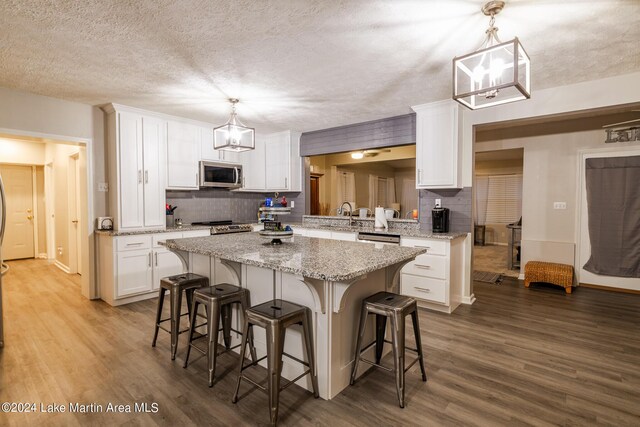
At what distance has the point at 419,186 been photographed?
13.8ft

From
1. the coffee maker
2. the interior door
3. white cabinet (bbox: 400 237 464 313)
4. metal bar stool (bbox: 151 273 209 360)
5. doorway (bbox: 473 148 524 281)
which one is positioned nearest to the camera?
metal bar stool (bbox: 151 273 209 360)

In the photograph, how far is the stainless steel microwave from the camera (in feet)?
16.1

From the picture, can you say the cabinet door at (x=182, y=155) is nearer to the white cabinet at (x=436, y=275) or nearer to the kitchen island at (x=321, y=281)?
the kitchen island at (x=321, y=281)

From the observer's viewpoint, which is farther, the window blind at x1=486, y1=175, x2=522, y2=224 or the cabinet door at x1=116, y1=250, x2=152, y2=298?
the window blind at x1=486, y1=175, x2=522, y2=224

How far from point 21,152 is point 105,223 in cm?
408

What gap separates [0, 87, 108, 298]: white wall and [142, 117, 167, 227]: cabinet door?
0.52 metres

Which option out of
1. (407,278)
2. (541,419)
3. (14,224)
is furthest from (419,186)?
(14,224)

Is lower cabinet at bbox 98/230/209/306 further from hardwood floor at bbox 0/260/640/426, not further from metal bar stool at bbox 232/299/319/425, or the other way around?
Result: metal bar stool at bbox 232/299/319/425

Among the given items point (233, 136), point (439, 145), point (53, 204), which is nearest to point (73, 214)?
point (53, 204)

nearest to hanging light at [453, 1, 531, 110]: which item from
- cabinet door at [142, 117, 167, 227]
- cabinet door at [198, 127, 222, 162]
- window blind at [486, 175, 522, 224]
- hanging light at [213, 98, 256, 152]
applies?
hanging light at [213, 98, 256, 152]

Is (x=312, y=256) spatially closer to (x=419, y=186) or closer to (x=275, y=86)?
(x=275, y=86)

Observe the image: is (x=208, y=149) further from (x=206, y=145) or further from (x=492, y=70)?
(x=492, y=70)

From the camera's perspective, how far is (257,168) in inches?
229

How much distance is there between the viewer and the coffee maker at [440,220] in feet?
13.2
